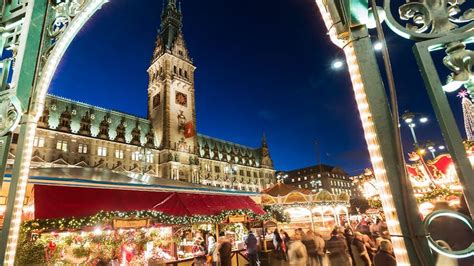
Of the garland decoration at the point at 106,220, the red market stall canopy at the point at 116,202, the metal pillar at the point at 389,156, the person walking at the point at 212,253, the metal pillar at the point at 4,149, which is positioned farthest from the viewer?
the person walking at the point at 212,253

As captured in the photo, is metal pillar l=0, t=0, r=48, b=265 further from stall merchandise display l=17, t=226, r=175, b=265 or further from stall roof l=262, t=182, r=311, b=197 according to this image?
stall roof l=262, t=182, r=311, b=197

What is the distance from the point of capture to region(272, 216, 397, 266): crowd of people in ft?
26.0

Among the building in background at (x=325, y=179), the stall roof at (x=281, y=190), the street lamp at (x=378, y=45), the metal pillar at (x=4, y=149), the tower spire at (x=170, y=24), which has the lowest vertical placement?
the metal pillar at (x=4, y=149)

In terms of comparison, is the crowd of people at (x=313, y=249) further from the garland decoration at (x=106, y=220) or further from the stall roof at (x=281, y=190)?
the stall roof at (x=281, y=190)

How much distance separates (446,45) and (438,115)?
1.29ft

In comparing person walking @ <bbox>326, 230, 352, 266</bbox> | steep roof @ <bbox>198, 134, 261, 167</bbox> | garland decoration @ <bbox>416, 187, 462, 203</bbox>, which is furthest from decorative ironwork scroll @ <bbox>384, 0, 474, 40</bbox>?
steep roof @ <bbox>198, 134, 261, 167</bbox>

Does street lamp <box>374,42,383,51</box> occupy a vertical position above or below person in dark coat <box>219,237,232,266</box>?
above

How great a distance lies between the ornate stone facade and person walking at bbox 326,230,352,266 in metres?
31.0

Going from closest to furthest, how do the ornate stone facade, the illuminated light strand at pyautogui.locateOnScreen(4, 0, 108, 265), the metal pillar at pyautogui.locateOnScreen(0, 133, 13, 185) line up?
the metal pillar at pyautogui.locateOnScreen(0, 133, 13, 185) → the illuminated light strand at pyautogui.locateOnScreen(4, 0, 108, 265) → the ornate stone facade

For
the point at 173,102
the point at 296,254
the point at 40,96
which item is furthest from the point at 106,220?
the point at 173,102

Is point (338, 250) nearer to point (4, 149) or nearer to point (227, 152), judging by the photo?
point (4, 149)

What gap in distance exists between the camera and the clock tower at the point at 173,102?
48.7 metres

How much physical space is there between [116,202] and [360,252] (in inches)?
333

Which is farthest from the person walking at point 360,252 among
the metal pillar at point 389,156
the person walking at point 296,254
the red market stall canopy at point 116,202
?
the metal pillar at point 389,156
